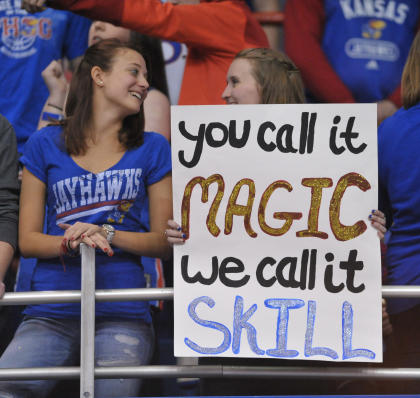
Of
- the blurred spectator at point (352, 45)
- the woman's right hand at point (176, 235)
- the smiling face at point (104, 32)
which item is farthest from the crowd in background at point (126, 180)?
the blurred spectator at point (352, 45)

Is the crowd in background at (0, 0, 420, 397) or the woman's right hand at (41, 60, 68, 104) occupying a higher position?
the woman's right hand at (41, 60, 68, 104)

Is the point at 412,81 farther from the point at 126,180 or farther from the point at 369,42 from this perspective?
the point at 369,42

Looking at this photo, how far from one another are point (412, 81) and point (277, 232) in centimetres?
68

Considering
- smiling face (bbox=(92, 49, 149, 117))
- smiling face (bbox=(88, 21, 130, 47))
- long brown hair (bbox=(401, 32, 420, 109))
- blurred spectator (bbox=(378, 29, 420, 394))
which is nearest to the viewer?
blurred spectator (bbox=(378, 29, 420, 394))

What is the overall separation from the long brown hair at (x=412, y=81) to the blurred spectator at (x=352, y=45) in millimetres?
1159

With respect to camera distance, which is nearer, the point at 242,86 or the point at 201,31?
the point at 242,86

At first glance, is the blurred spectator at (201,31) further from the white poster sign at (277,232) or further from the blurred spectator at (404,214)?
the white poster sign at (277,232)

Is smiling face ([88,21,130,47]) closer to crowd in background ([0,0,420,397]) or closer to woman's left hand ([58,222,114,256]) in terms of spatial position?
crowd in background ([0,0,420,397])

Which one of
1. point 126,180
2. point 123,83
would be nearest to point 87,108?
point 123,83

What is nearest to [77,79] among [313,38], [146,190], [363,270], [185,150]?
[146,190]

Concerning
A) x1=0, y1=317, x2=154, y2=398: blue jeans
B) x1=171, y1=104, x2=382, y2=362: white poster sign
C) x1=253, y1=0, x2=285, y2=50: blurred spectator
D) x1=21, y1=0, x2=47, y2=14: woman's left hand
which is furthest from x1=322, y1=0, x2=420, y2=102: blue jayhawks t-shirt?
x1=0, y1=317, x2=154, y2=398: blue jeans

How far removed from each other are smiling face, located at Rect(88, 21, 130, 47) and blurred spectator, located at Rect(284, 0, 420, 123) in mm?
791

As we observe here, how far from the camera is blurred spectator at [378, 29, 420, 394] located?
85.2 inches

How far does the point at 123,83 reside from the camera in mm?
2408
